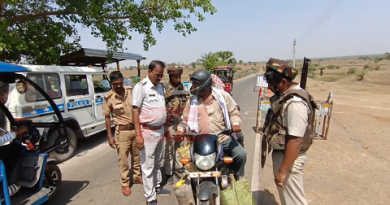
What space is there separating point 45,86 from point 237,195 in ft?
15.1

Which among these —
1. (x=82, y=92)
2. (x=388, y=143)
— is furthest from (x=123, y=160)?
(x=388, y=143)

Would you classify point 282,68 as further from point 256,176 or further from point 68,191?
point 68,191

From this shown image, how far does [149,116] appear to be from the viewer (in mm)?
3115

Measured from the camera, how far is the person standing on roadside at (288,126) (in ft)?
6.79

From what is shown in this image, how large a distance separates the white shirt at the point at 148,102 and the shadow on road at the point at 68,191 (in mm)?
1739

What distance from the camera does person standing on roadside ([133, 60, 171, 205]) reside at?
10.1 ft

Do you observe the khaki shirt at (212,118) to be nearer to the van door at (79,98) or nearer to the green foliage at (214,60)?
the van door at (79,98)

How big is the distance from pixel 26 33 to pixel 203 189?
716cm

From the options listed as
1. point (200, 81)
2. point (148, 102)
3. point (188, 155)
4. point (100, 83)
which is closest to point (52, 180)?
point (148, 102)

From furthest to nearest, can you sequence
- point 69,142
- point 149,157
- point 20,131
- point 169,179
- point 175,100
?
point 69,142
point 169,179
point 175,100
point 149,157
point 20,131

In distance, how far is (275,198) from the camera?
11.4 feet

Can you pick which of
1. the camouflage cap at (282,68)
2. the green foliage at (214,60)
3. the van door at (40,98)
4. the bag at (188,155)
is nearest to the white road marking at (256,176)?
the bag at (188,155)

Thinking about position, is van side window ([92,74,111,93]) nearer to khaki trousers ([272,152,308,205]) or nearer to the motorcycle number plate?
the motorcycle number plate

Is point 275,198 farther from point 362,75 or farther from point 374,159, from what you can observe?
point 362,75
